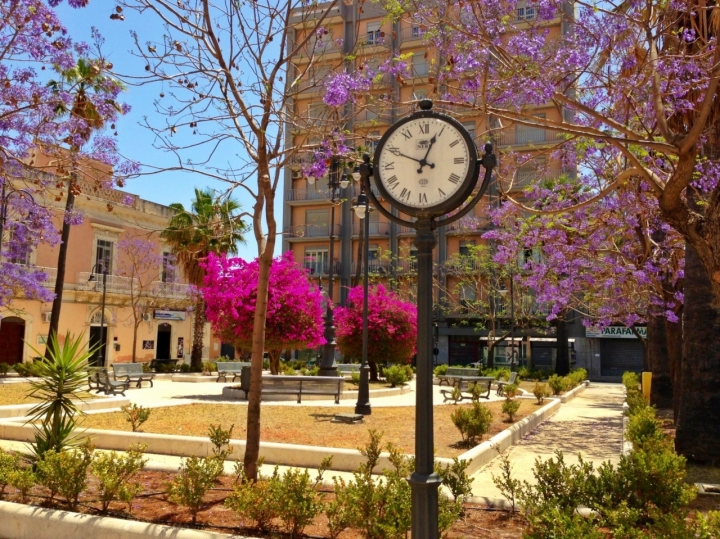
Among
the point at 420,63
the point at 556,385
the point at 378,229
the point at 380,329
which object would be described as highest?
the point at 420,63

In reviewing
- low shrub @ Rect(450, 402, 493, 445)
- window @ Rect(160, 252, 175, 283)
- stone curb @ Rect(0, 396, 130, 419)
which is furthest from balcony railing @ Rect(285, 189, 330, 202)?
low shrub @ Rect(450, 402, 493, 445)

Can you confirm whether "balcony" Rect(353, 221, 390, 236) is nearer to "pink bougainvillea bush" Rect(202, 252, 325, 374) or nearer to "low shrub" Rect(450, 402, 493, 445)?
"pink bougainvillea bush" Rect(202, 252, 325, 374)

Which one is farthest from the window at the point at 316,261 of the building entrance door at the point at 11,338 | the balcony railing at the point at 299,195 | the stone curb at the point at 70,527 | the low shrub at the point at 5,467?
the stone curb at the point at 70,527

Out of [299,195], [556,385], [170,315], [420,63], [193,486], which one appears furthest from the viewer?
[299,195]

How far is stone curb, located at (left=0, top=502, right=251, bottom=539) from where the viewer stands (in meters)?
4.77

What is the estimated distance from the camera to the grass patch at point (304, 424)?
10180mm

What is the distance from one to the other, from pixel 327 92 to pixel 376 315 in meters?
17.1

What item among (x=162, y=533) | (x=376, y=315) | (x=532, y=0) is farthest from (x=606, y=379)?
(x=162, y=533)

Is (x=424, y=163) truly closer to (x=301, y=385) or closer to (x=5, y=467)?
(x=5, y=467)

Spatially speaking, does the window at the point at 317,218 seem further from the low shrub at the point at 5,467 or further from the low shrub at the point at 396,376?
the low shrub at the point at 5,467

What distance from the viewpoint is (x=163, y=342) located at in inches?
1667

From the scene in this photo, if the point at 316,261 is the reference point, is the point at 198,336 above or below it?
below

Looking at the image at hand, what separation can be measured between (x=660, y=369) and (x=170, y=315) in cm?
3167

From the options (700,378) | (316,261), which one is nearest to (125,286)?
(316,261)
